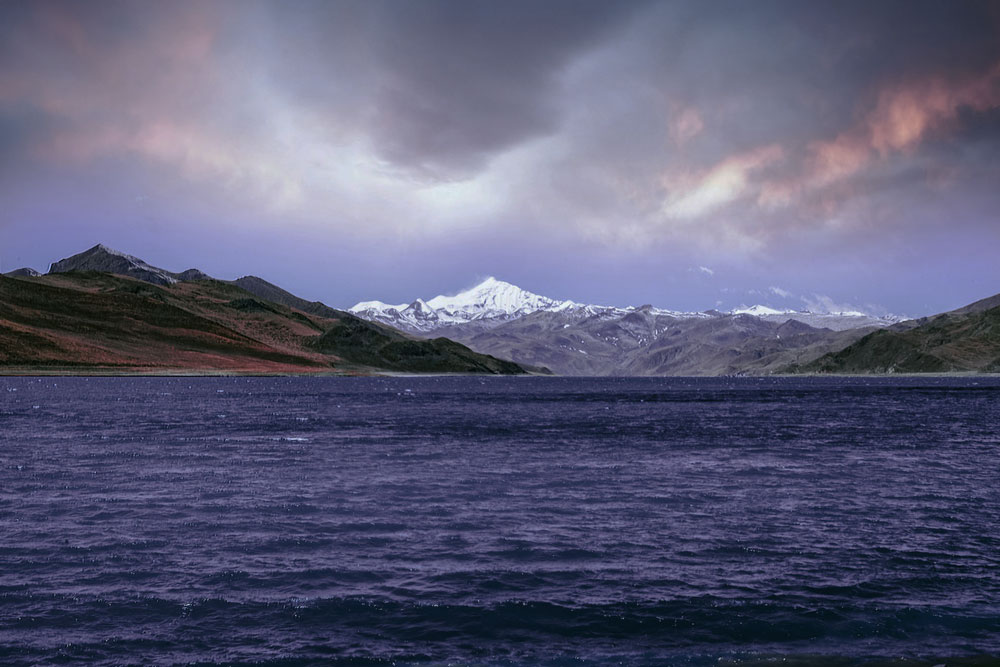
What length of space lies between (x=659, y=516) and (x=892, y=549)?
8.41 m

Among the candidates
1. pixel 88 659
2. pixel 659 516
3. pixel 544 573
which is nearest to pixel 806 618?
pixel 544 573

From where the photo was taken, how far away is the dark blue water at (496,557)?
53.0 feet

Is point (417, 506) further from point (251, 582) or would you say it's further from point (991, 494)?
point (991, 494)

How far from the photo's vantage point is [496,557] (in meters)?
23.1

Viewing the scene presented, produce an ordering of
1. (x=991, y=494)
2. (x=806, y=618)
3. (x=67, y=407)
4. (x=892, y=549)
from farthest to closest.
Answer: (x=67, y=407), (x=991, y=494), (x=892, y=549), (x=806, y=618)

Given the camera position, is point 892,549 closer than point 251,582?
No

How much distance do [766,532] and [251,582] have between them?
685 inches

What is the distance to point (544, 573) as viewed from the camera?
835 inches

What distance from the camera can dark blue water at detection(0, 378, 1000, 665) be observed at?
1614cm

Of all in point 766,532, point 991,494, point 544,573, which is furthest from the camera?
point 991,494

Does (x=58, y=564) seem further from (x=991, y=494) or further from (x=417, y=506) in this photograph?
(x=991, y=494)

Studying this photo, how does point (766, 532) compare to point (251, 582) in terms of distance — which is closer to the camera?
point (251, 582)

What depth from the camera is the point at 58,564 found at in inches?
867

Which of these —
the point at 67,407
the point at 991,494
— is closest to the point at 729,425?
the point at 991,494
